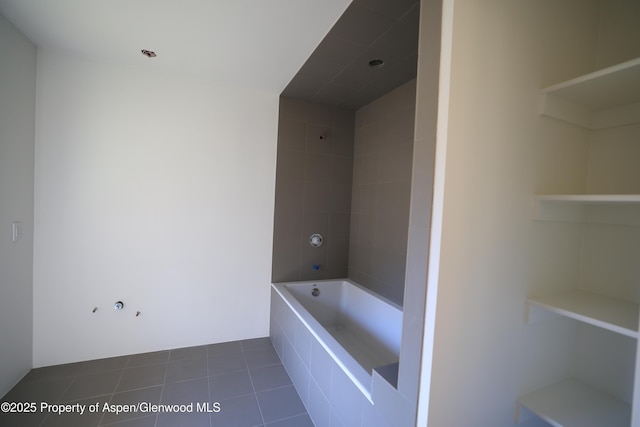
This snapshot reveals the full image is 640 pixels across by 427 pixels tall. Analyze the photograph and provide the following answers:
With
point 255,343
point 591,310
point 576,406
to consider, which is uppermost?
point 591,310

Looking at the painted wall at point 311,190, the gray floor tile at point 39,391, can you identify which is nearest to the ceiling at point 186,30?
the painted wall at point 311,190

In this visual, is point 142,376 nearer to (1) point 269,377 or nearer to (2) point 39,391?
(2) point 39,391

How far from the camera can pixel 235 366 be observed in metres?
2.19

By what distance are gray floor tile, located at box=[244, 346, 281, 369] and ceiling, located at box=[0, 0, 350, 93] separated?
2500mm

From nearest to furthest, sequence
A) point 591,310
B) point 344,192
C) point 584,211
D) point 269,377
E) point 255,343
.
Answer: point 591,310 → point 584,211 → point 269,377 → point 255,343 → point 344,192

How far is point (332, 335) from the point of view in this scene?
2463mm

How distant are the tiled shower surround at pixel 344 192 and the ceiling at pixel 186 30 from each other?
78 centimetres

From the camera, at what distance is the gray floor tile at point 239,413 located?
1.62 meters

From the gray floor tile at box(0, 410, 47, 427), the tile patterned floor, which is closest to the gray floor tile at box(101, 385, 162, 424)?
the tile patterned floor

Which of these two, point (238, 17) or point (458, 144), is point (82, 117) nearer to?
point (238, 17)

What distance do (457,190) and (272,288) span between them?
7.21 feet

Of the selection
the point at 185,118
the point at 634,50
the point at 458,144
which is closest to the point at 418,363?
the point at 458,144

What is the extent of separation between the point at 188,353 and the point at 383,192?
2.33 metres

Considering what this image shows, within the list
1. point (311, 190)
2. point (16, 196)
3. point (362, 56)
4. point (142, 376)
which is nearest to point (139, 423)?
point (142, 376)
